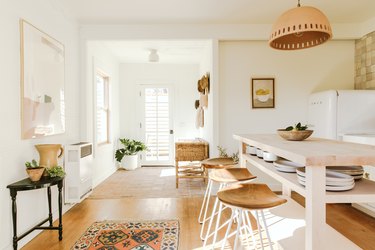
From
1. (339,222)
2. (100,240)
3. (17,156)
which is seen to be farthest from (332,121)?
(17,156)

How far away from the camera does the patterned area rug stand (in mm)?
2252

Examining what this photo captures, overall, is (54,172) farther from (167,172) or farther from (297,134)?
(167,172)

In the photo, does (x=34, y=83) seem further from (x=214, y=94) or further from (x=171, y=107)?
(x=171, y=107)

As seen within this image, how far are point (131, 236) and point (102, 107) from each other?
309 cm

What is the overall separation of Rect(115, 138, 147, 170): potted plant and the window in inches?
20.6

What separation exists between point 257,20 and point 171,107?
2939 millimetres

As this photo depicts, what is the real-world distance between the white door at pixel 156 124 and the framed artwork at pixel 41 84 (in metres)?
2.90

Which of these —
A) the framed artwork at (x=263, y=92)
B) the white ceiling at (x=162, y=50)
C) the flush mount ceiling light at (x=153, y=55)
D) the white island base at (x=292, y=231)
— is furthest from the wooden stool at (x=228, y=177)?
the flush mount ceiling light at (x=153, y=55)

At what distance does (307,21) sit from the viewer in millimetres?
1629

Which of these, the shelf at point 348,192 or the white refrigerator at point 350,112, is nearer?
the shelf at point 348,192

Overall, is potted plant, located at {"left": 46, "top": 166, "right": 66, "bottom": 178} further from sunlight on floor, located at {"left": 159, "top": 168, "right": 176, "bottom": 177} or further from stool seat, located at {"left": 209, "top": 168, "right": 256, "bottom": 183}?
sunlight on floor, located at {"left": 159, "top": 168, "right": 176, "bottom": 177}

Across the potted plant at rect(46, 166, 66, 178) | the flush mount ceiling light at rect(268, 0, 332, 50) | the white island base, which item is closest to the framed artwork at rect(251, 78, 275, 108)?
the white island base

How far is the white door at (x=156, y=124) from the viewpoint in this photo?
5.98m

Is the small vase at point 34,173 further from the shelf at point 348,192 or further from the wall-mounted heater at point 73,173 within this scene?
the shelf at point 348,192
